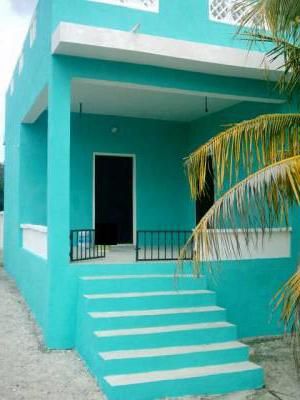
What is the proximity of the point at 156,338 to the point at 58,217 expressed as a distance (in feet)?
7.50

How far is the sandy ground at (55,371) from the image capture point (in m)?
5.53

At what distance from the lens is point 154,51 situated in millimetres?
7266

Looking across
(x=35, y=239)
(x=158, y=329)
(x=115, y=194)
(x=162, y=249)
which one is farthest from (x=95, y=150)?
(x=158, y=329)

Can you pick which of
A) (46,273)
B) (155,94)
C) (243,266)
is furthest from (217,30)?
(46,273)

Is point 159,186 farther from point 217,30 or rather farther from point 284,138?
point 284,138

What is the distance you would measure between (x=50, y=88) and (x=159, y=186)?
5181 millimetres

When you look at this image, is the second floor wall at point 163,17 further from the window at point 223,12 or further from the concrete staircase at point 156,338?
the concrete staircase at point 156,338

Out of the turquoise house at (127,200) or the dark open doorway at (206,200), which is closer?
the turquoise house at (127,200)

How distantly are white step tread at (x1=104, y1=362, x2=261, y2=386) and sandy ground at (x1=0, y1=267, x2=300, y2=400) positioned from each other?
0.26 m

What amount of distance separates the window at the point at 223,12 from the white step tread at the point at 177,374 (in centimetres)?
554

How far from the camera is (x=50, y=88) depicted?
288 inches

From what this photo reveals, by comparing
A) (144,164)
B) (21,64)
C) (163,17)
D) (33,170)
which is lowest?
(33,170)

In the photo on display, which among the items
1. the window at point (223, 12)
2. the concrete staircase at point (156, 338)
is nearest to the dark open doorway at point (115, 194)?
the concrete staircase at point (156, 338)

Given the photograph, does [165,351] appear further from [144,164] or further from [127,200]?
[144,164]
